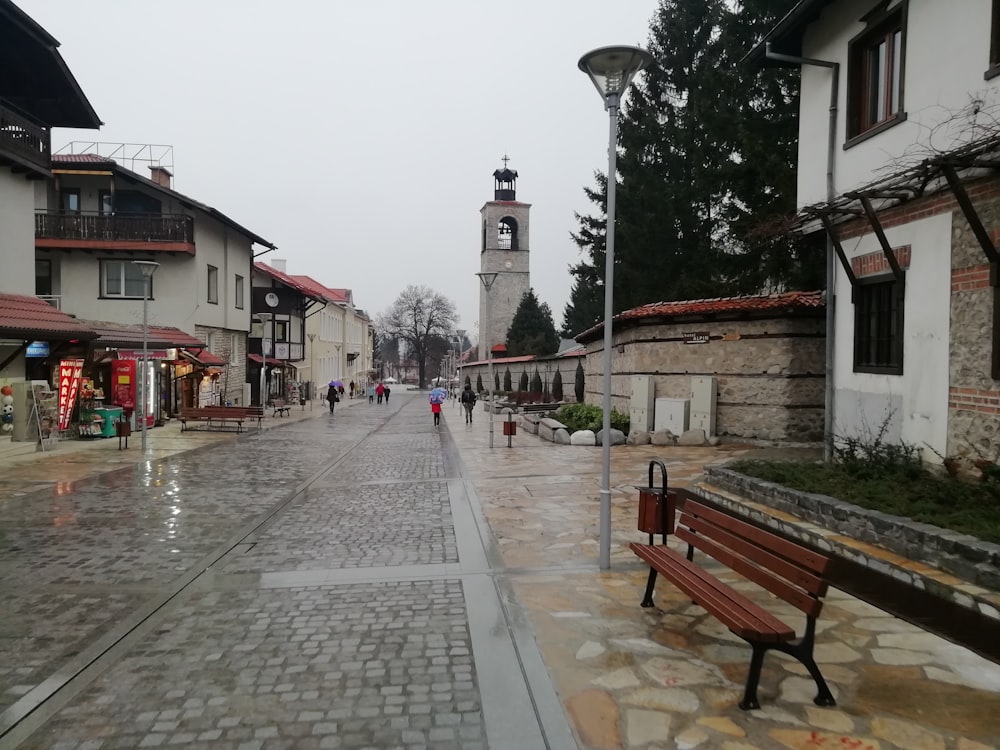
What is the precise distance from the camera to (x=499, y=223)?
6650 centimetres

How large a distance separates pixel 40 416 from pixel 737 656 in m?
17.7

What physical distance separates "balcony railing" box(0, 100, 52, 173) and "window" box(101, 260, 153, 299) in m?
8.58

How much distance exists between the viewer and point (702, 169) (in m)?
26.6

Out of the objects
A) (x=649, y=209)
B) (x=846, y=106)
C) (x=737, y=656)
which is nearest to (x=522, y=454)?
(x=846, y=106)

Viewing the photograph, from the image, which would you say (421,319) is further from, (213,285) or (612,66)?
(612,66)

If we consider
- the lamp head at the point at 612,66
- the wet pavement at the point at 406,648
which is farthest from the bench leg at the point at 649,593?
the lamp head at the point at 612,66

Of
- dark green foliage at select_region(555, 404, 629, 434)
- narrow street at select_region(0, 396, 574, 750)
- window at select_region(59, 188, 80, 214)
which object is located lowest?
narrow street at select_region(0, 396, 574, 750)

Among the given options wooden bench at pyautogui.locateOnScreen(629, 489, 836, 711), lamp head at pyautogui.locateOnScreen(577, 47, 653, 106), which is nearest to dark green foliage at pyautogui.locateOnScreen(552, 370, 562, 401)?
lamp head at pyautogui.locateOnScreen(577, 47, 653, 106)

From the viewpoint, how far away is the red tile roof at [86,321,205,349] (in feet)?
72.6

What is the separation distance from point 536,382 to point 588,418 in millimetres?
18632

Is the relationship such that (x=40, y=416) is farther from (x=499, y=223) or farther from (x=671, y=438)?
(x=499, y=223)

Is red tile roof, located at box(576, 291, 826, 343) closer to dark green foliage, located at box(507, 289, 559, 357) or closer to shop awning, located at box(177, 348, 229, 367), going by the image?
shop awning, located at box(177, 348, 229, 367)

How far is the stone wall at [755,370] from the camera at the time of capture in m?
15.0

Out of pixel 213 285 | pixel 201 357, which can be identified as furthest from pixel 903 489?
pixel 213 285
